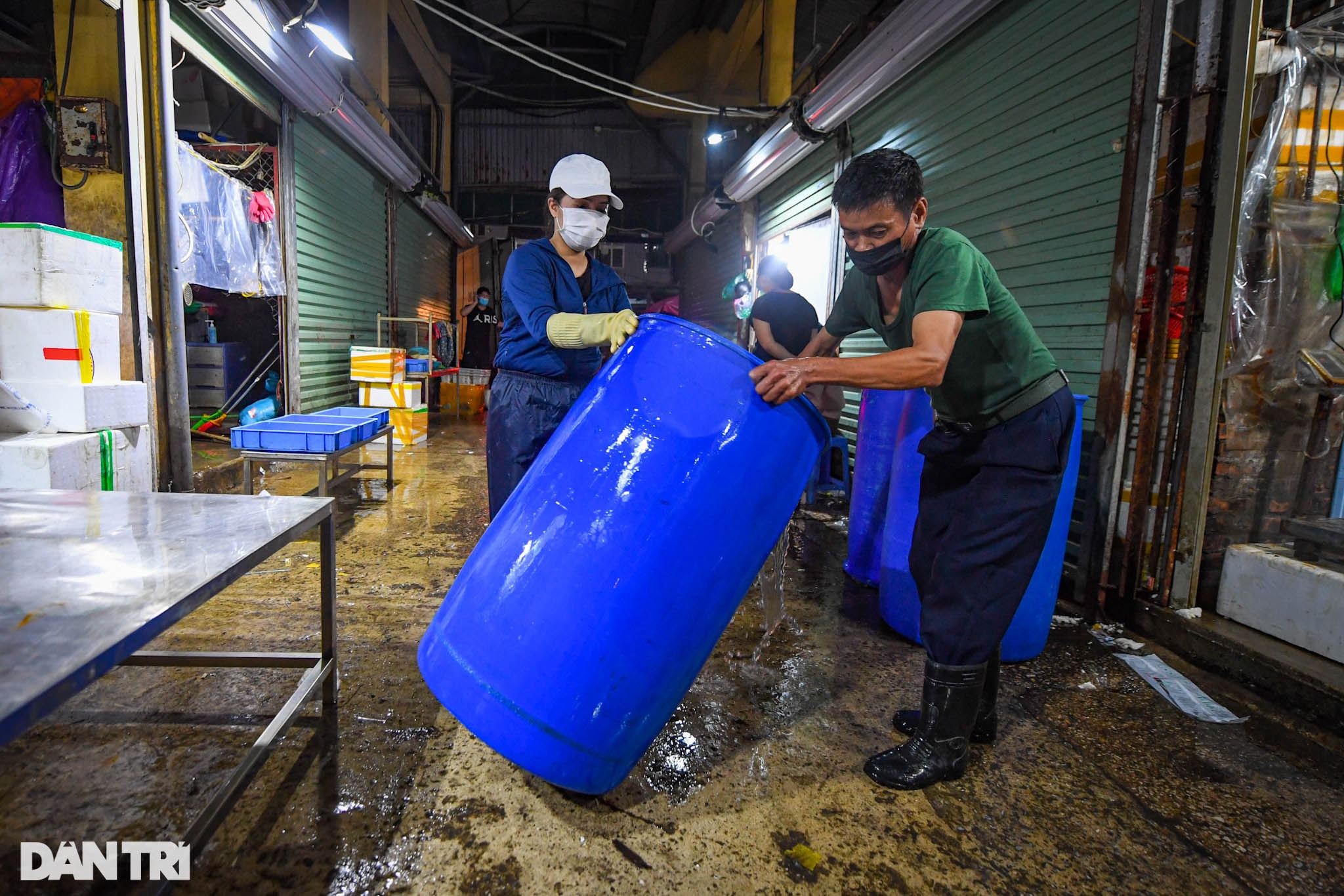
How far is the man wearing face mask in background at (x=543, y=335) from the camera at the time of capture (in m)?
2.41

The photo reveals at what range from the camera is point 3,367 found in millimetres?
3150

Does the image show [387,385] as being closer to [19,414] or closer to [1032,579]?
[19,414]

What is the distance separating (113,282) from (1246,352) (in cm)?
573

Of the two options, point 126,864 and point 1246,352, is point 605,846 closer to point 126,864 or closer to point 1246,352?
point 126,864

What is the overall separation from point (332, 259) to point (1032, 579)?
7.96m

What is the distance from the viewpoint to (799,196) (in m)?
7.64

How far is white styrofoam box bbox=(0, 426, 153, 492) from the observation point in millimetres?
2883

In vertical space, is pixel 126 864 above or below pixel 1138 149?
below

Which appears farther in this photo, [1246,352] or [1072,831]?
[1246,352]

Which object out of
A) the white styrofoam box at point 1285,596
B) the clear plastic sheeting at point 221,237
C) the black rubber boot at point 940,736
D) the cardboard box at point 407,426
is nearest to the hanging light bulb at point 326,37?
the clear plastic sheeting at point 221,237

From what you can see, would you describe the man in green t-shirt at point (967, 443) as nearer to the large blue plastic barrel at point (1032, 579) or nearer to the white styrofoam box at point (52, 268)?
the large blue plastic barrel at point (1032, 579)

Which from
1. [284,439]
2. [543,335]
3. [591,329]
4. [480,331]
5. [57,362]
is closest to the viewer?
[591,329]

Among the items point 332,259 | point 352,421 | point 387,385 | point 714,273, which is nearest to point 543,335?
point 352,421

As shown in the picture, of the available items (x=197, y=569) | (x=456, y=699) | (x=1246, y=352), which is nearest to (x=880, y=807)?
(x=456, y=699)
